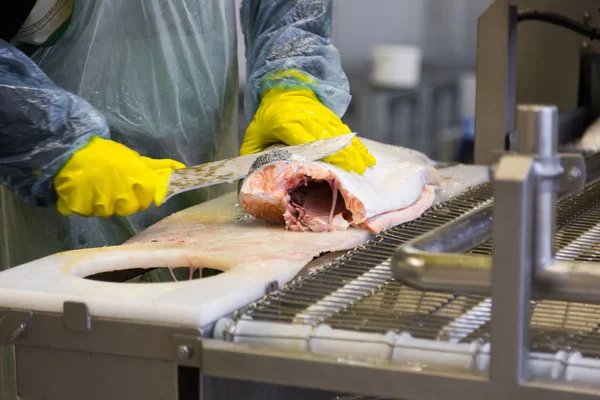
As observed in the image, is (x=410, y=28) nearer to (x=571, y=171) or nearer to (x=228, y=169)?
(x=228, y=169)

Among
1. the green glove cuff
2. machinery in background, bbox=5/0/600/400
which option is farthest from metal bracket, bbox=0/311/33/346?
the green glove cuff

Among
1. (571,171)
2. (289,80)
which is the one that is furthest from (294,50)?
(571,171)

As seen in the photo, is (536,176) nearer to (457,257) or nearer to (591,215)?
(457,257)

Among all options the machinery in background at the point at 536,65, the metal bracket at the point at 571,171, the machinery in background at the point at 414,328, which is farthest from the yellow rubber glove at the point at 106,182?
the machinery in background at the point at 536,65

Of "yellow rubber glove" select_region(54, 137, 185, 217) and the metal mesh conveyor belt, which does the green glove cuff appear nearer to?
"yellow rubber glove" select_region(54, 137, 185, 217)

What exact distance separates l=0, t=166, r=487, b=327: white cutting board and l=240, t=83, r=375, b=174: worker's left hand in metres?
0.18

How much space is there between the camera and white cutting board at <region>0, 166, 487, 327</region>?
1.31 m

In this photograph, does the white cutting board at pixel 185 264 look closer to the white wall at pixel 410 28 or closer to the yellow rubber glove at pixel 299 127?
the yellow rubber glove at pixel 299 127

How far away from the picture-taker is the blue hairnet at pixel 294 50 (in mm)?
2285

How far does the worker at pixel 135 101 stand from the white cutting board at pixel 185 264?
138 mm

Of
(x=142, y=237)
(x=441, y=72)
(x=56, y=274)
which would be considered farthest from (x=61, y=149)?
(x=441, y=72)

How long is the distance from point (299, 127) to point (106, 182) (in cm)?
49

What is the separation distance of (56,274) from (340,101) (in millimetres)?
996

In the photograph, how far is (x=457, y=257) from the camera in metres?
1.01
